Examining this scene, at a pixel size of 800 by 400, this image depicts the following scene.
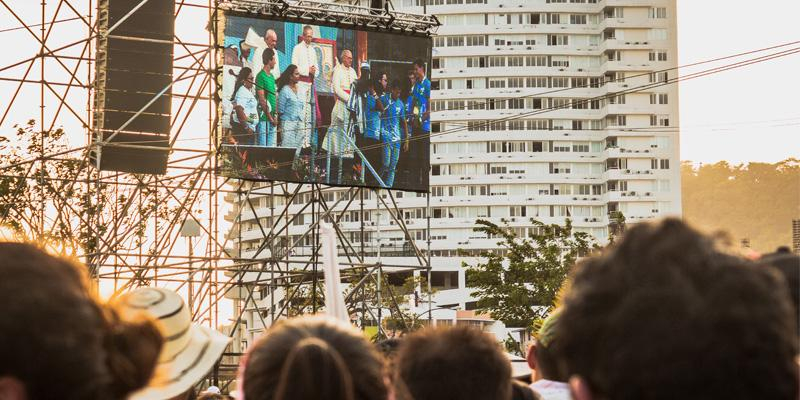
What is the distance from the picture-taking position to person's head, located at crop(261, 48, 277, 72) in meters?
24.2

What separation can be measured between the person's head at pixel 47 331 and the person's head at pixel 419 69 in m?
24.1

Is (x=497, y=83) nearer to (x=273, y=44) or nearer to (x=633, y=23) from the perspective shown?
(x=633, y=23)

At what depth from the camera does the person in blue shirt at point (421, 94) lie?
25797 mm

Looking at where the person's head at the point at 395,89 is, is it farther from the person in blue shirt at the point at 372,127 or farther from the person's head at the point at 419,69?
the person's head at the point at 419,69

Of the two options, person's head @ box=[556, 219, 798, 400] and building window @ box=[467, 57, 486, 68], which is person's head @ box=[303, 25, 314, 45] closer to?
person's head @ box=[556, 219, 798, 400]

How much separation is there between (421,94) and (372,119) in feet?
4.43

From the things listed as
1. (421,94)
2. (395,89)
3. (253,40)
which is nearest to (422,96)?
(421,94)

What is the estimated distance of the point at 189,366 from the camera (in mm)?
3547

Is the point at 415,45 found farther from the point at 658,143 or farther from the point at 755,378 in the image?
the point at 658,143

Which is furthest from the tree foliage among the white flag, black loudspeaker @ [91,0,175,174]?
the white flag

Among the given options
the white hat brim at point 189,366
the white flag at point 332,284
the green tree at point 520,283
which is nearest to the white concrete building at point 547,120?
the green tree at point 520,283

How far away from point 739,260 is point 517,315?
115ft

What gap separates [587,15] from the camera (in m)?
88.9

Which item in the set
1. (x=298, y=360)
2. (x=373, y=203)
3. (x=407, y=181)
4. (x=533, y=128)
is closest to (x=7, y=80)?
(x=407, y=181)
